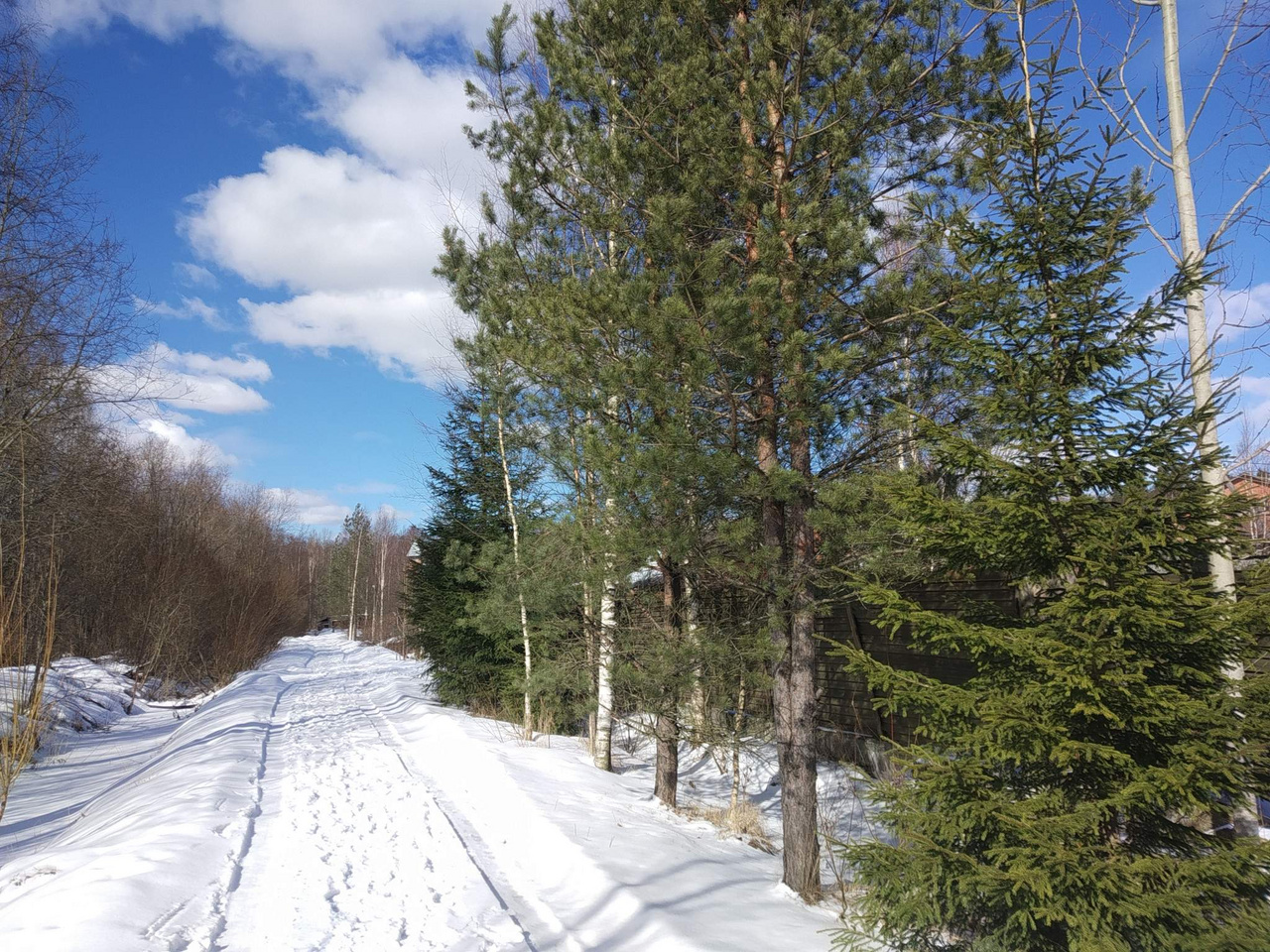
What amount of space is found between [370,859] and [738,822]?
4017 mm

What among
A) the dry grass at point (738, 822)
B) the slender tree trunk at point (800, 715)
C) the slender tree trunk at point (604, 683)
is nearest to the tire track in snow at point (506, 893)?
the slender tree trunk at point (800, 715)

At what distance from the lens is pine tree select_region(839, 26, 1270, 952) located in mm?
3072

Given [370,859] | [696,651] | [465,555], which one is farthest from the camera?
[465,555]

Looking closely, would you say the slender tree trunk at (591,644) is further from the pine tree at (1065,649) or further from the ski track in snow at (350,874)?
the pine tree at (1065,649)

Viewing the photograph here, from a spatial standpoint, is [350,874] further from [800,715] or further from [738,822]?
[738,822]

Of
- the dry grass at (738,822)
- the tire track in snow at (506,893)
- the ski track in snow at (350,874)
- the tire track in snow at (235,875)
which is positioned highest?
the tire track in snow at (235,875)

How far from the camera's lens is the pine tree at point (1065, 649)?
3072 mm

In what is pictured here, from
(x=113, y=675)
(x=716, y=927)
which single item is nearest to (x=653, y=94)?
(x=716, y=927)

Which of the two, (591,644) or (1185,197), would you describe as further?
(591,644)

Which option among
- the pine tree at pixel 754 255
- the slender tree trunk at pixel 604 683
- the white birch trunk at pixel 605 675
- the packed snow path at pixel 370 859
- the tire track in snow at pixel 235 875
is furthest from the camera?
the slender tree trunk at pixel 604 683

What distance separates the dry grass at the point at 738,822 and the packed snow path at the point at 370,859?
11.0 inches

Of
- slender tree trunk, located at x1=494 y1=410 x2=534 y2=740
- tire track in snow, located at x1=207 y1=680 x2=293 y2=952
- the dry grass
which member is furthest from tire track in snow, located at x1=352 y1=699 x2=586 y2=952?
the dry grass

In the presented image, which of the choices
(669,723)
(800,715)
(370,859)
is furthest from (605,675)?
(370,859)

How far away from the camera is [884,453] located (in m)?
6.24
